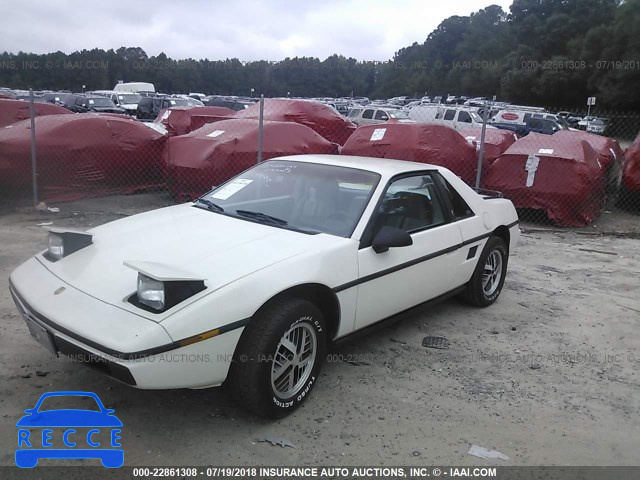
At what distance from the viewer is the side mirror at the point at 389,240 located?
348 centimetres

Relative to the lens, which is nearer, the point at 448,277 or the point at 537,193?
the point at 448,277

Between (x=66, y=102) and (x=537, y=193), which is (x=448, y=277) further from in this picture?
(x=66, y=102)

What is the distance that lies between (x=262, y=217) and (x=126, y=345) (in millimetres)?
1510

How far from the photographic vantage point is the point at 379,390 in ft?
11.6

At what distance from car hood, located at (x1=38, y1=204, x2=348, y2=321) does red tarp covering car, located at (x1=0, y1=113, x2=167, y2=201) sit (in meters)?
5.33

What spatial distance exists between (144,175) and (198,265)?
710 cm

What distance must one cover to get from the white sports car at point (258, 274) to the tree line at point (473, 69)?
148ft

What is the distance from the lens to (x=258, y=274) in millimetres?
2908

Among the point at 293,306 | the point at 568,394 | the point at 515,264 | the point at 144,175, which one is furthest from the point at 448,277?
the point at 144,175

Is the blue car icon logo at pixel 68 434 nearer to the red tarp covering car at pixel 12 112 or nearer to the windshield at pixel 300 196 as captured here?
the windshield at pixel 300 196

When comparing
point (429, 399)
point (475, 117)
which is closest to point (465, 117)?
point (475, 117)

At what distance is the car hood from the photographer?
288 cm

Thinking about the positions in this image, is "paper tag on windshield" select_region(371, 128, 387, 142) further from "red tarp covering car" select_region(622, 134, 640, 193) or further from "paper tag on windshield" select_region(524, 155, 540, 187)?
"red tarp covering car" select_region(622, 134, 640, 193)

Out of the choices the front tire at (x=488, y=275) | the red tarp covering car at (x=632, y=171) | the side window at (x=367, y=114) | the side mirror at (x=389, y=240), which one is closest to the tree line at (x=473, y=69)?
the side window at (x=367, y=114)
